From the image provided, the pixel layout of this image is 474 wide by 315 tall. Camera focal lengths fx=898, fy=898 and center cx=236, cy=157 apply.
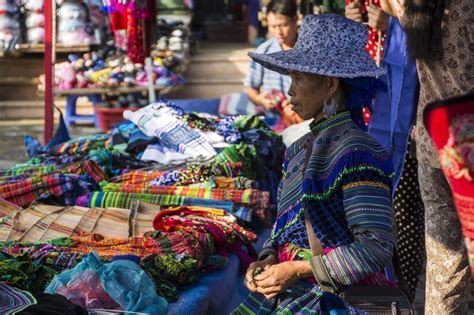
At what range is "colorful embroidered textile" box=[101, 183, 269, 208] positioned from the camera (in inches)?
185

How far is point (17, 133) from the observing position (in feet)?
36.5

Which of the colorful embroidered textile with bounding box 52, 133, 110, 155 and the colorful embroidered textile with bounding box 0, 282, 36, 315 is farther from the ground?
the colorful embroidered textile with bounding box 0, 282, 36, 315

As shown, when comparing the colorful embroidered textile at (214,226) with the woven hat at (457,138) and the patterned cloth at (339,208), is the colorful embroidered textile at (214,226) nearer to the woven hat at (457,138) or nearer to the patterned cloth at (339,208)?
the patterned cloth at (339,208)

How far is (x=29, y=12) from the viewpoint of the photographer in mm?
11586

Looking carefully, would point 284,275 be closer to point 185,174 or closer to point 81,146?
point 185,174

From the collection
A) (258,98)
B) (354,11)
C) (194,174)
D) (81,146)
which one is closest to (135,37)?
(258,98)

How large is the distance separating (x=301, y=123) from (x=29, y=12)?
635 cm

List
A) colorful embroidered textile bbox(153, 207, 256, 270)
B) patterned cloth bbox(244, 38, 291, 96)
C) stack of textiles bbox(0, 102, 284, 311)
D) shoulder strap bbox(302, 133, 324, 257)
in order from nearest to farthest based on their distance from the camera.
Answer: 1. shoulder strap bbox(302, 133, 324, 257)
2. stack of textiles bbox(0, 102, 284, 311)
3. colorful embroidered textile bbox(153, 207, 256, 270)
4. patterned cloth bbox(244, 38, 291, 96)

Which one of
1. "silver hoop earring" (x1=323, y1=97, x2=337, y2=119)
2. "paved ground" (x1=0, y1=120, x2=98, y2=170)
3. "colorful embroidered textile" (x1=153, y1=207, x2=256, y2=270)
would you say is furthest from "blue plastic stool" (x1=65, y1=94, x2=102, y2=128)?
"silver hoop earring" (x1=323, y1=97, x2=337, y2=119)

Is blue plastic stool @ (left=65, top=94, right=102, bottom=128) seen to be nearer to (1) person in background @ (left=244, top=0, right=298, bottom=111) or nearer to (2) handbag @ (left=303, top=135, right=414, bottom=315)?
(1) person in background @ (left=244, top=0, right=298, bottom=111)

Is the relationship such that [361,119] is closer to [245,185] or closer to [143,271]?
[143,271]

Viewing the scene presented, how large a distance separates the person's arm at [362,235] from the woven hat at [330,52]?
0.33m

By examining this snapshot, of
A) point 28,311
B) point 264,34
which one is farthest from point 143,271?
point 264,34

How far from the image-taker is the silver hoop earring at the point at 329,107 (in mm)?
2754
